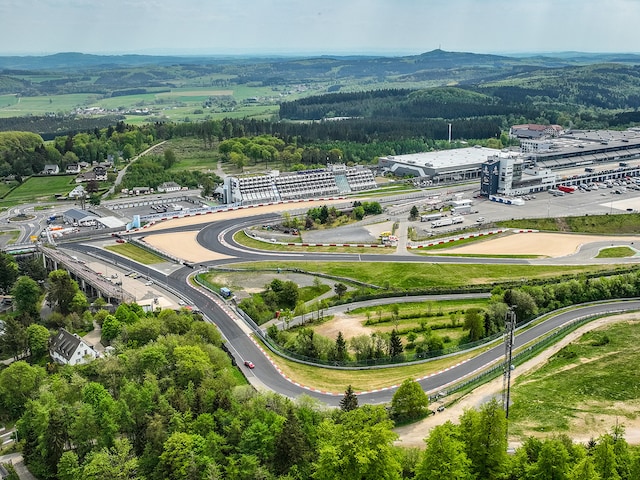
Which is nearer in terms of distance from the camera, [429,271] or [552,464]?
[552,464]

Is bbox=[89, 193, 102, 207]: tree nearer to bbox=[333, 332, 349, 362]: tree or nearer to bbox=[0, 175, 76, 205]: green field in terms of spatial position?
bbox=[0, 175, 76, 205]: green field

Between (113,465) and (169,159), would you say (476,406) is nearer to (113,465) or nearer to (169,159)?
(113,465)

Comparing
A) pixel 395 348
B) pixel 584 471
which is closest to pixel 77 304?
pixel 395 348

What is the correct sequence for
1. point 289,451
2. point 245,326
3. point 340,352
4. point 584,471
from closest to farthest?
point 584,471 < point 289,451 < point 340,352 < point 245,326

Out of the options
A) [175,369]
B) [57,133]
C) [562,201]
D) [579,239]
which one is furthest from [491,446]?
[57,133]

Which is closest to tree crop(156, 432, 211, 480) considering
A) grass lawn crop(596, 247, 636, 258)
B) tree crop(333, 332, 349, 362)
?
tree crop(333, 332, 349, 362)

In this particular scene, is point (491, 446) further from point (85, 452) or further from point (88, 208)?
point (88, 208)

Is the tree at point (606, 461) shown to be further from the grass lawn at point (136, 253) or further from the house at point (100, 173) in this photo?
the house at point (100, 173)

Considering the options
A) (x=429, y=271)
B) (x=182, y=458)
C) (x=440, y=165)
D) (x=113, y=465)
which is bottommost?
(x=429, y=271)
